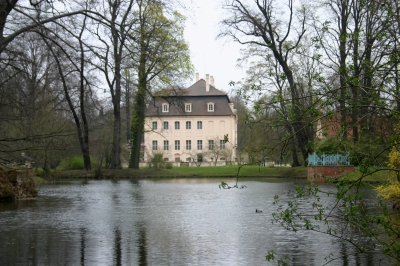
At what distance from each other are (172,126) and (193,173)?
109ft

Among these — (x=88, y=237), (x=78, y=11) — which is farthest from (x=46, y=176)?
(x=88, y=237)

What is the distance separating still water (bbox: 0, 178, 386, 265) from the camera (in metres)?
9.41

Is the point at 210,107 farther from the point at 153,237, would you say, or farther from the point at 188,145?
the point at 153,237

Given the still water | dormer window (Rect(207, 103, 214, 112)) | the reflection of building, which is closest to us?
the still water

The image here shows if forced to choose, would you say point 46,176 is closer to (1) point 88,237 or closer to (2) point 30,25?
(2) point 30,25

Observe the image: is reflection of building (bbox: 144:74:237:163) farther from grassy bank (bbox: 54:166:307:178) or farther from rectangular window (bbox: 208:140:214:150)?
grassy bank (bbox: 54:166:307:178)

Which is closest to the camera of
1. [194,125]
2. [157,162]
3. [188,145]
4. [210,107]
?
[157,162]

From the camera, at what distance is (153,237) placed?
11750 mm

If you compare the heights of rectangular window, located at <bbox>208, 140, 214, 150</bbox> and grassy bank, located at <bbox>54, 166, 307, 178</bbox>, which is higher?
rectangular window, located at <bbox>208, 140, 214, 150</bbox>

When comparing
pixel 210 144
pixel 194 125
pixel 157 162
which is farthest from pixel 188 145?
pixel 157 162

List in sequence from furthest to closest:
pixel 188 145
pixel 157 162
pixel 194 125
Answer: pixel 188 145 → pixel 194 125 → pixel 157 162

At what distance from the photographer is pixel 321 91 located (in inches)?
275

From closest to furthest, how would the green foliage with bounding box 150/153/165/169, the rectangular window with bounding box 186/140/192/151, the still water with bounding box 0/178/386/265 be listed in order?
the still water with bounding box 0/178/386/265 < the green foliage with bounding box 150/153/165/169 < the rectangular window with bounding box 186/140/192/151

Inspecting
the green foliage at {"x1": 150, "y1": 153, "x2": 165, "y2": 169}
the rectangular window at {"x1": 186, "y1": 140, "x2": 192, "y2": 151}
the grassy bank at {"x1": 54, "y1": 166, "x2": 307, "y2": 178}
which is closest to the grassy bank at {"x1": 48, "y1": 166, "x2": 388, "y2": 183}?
the grassy bank at {"x1": 54, "y1": 166, "x2": 307, "y2": 178}
